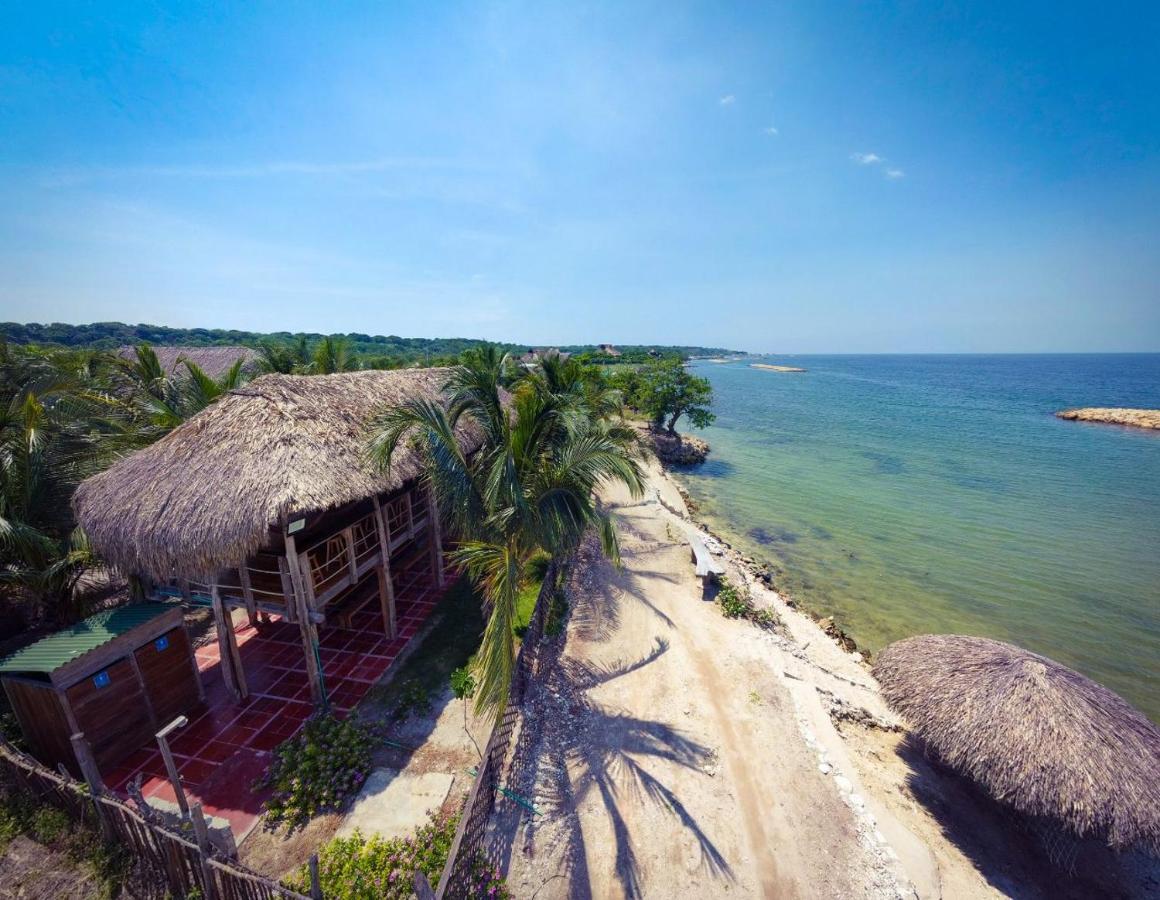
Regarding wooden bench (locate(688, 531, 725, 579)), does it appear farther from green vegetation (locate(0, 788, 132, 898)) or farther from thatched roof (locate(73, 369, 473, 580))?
green vegetation (locate(0, 788, 132, 898))

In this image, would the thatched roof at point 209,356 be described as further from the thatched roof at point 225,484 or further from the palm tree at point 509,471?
the palm tree at point 509,471

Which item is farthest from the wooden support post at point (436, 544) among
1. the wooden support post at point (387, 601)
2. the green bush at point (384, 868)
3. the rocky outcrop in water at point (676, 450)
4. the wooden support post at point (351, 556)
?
the rocky outcrop in water at point (676, 450)

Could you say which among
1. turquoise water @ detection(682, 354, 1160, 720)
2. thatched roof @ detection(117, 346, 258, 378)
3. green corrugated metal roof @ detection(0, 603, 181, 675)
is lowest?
turquoise water @ detection(682, 354, 1160, 720)

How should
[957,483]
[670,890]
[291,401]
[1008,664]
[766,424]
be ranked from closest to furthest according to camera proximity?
1. [670,890]
2. [1008,664]
3. [291,401]
4. [957,483]
5. [766,424]

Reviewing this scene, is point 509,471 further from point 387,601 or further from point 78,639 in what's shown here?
point 78,639

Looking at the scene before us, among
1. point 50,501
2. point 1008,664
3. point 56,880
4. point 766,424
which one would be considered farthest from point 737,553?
point 766,424

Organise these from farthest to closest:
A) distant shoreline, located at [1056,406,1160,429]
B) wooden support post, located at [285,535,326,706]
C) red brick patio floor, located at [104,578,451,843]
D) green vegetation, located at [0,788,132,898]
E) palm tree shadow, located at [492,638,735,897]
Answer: distant shoreline, located at [1056,406,1160,429] → wooden support post, located at [285,535,326,706] → red brick patio floor, located at [104,578,451,843] → palm tree shadow, located at [492,638,735,897] → green vegetation, located at [0,788,132,898]

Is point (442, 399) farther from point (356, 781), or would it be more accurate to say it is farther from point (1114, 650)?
point (1114, 650)

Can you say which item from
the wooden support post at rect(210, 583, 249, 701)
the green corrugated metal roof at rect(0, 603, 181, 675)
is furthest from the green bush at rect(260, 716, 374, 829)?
the green corrugated metal roof at rect(0, 603, 181, 675)
